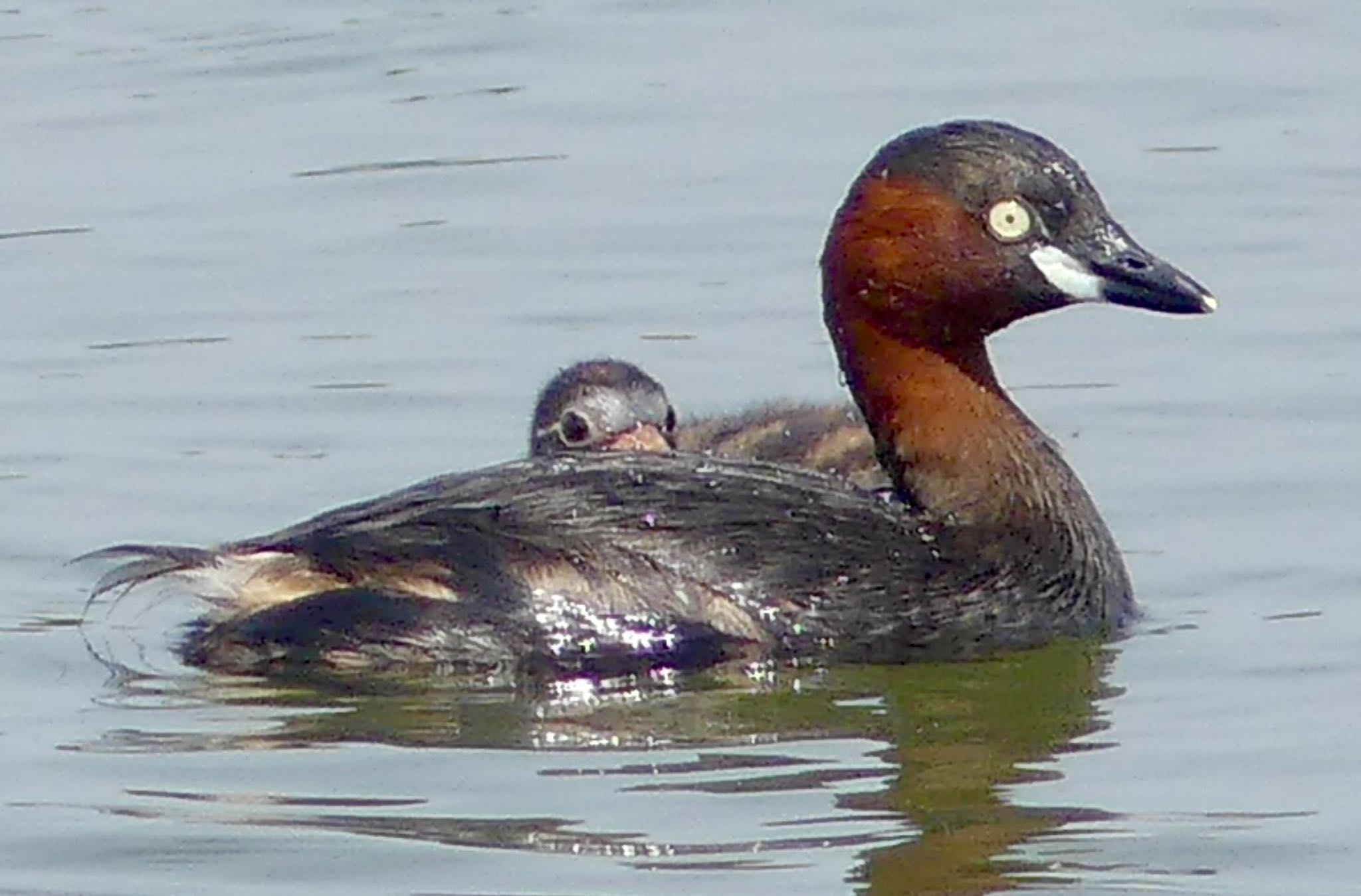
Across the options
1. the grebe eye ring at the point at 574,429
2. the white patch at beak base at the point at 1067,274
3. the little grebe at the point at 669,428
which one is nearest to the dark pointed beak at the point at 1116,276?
the white patch at beak base at the point at 1067,274

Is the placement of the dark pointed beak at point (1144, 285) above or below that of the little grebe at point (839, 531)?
above

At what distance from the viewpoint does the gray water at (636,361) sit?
297 inches

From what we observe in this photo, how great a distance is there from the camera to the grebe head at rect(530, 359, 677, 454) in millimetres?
10102

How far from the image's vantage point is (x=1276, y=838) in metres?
7.34

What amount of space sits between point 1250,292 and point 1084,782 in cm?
397

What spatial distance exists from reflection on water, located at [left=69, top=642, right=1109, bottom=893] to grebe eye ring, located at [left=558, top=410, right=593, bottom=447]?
5.07 feet

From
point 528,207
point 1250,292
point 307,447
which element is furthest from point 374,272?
point 1250,292

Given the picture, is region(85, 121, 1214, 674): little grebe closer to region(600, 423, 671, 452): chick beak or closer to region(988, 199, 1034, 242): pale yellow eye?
region(988, 199, 1034, 242): pale yellow eye

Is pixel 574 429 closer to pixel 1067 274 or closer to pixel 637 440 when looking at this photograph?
pixel 637 440

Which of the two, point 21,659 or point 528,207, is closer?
point 21,659

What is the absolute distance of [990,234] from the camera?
920 cm

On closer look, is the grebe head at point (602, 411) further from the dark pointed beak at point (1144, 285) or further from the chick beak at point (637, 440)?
the dark pointed beak at point (1144, 285)

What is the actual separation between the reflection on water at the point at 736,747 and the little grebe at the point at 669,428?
1.28 m

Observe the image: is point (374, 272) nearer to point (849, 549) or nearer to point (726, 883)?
point (849, 549)
